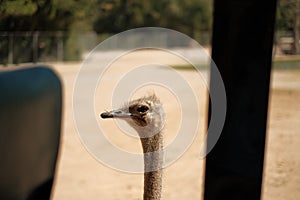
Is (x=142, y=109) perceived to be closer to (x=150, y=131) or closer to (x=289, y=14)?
(x=150, y=131)

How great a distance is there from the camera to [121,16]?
49.1 ft

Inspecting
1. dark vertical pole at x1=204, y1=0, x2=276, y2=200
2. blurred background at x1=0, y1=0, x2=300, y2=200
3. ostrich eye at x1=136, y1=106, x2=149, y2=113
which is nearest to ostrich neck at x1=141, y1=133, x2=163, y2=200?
ostrich eye at x1=136, y1=106, x2=149, y2=113

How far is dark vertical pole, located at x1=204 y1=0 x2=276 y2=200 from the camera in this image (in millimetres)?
1218

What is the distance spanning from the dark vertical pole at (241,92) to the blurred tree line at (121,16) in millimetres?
1294

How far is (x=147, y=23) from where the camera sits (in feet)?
82.3

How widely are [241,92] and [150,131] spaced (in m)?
1.20

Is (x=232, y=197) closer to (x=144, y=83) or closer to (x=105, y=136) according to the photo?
(x=144, y=83)

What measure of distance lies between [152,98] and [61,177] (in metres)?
2.44

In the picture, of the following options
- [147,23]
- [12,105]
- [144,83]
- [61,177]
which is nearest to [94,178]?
A: [61,177]

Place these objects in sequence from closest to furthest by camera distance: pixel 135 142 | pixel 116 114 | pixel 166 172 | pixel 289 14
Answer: pixel 116 114 → pixel 289 14 → pixel 166 172 → pixel 135 142

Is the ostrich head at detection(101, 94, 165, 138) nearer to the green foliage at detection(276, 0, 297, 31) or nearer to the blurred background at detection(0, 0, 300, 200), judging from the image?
the blurred background at detection(0, 0, 300, 200)

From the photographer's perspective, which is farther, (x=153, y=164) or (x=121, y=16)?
(x=121, y=16)

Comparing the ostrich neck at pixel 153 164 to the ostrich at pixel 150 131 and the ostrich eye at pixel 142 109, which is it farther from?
the ostrich eye at pixel 142 109

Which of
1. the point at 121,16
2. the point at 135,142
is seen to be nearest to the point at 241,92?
the point at 135,142
